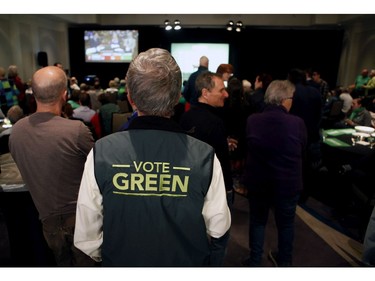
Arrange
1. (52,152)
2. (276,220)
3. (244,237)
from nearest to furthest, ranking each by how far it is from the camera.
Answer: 1. (52,152)
2. (276,220)
3. (244,237)

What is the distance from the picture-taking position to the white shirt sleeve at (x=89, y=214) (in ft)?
3.42

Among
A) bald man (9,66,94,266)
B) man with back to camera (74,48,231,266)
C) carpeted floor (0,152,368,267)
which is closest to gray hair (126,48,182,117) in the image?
man with back to camera (74,48,231,266)

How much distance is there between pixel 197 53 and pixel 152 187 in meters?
10.9

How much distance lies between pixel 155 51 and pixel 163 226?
563 millimetres

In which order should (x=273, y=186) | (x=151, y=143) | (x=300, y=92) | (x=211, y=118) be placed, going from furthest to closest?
(x=300, y=92) < (x=273, y=186) < (x=211, y=118) < (x=151, y=143)

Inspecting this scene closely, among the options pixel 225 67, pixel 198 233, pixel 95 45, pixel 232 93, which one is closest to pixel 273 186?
pixel 198 233

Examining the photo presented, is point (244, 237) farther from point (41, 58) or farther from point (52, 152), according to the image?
point (41, 58)

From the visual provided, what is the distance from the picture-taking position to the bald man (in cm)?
157

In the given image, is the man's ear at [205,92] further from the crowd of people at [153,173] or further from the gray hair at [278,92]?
the gray hair at [278,92]

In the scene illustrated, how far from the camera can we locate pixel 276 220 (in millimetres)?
2248

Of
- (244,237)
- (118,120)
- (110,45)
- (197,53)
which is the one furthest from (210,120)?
(110,45)

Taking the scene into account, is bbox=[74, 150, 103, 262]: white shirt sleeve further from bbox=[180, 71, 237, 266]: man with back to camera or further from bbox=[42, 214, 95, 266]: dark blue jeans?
bbox=[180, 71, 237, 266]: man with back to camera

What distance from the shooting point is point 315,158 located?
12.6ft

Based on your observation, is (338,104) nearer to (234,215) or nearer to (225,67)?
(225,67)
